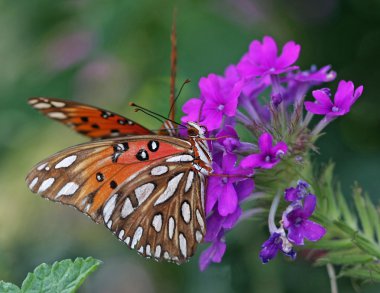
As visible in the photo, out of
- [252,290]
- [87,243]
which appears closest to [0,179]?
[87,243]

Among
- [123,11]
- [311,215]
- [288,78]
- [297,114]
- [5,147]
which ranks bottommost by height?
[311,215]

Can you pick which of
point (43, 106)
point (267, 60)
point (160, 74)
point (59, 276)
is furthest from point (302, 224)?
point (160, 74)

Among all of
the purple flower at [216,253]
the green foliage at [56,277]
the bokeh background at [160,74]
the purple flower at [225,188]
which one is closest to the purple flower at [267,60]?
the purple flower at [225,188]

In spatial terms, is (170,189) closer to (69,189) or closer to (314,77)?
(69,189)

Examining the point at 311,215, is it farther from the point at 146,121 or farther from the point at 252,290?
the point at 146,121

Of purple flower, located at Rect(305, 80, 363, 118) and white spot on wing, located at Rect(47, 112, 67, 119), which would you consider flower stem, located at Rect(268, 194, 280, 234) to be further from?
white spot on wing, located at Rect(47, 112, 67, 119)
